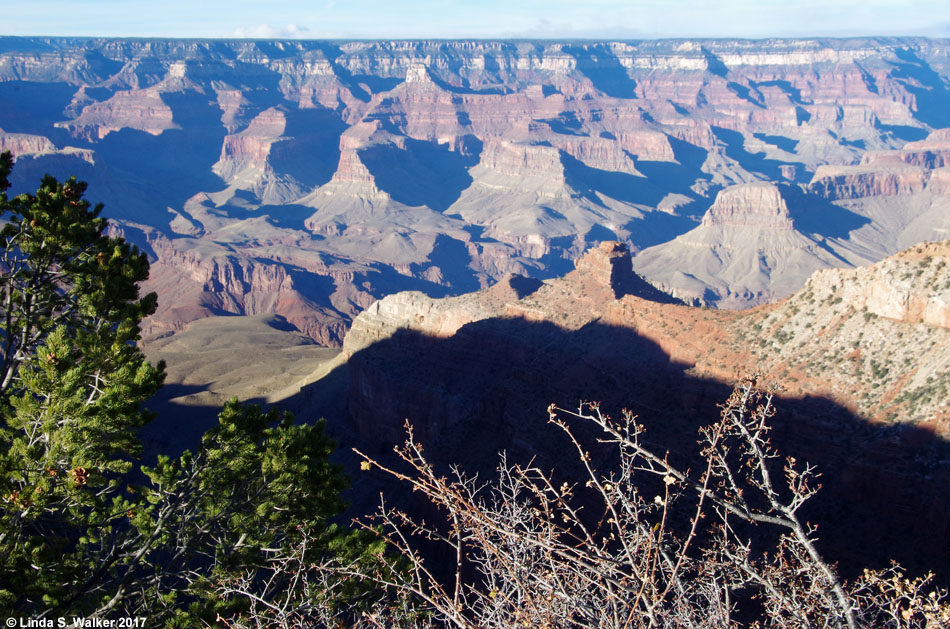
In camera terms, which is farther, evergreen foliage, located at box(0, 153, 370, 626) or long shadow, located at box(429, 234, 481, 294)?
long shadow, located at box(429, 234, 481, 294)

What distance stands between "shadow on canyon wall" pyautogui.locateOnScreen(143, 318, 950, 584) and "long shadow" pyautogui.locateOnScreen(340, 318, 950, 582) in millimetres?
66

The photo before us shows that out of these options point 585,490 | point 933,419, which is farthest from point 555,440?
point 933,419

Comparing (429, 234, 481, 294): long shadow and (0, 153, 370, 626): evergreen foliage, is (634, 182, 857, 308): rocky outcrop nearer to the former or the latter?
(429, 234, 481, 294): long shadow

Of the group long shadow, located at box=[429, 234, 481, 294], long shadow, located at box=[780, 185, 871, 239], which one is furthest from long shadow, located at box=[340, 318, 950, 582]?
long shadow, located at box=[780, 185, 871, 239]

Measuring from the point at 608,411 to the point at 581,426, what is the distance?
1.59 meters

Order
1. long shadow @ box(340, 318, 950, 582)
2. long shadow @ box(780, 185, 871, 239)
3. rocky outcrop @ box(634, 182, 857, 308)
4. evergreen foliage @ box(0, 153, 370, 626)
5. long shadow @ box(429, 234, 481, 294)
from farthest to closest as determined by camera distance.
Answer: long shadow @ box(780, 185, 871, 239)
long shadow @ box(429, 234, 481, 294)
rocky outcrop @ box(634, 182, 857, 308)
long shadow @ box(340, 318, 950, 582)
evergreen foliage @ box(0, 153, 370, 626)

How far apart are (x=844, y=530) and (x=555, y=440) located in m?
14.3

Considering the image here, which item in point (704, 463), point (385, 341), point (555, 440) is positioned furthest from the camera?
point (385, 341)

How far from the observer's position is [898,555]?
2675 cm

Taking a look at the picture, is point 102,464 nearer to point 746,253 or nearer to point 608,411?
point 608,411

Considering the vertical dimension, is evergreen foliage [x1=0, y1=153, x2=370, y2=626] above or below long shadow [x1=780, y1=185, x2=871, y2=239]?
above

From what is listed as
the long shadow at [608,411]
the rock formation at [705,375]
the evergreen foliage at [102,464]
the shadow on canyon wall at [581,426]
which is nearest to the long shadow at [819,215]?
the rock formation at [705,375]

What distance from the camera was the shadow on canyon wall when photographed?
28031 mm

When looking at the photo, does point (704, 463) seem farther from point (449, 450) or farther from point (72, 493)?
point (72, 493)
